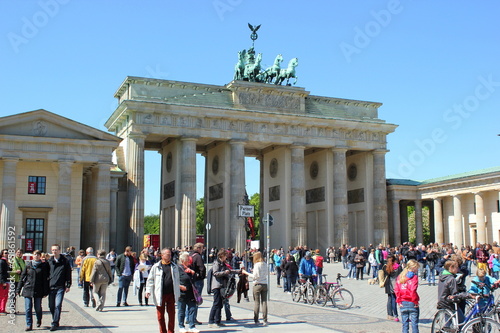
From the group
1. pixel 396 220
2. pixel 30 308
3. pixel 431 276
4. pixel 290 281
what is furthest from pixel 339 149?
pixel 30 308

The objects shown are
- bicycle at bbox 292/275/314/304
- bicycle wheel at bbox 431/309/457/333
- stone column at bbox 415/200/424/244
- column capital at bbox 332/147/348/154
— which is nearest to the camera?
bicycle wheel at bbox 431/309/457/333

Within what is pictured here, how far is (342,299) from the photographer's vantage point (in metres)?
20.0

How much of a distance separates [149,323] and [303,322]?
3945 mm

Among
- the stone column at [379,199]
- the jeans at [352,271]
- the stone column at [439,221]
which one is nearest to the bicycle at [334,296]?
the jeans at [352,271]

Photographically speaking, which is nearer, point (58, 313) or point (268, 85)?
point (58, 313)

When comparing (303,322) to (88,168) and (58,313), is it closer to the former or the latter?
(58,313)

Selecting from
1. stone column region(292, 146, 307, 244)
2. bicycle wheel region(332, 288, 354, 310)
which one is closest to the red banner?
stone column region(292, 146, 307, 244)

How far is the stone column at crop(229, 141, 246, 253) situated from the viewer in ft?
172

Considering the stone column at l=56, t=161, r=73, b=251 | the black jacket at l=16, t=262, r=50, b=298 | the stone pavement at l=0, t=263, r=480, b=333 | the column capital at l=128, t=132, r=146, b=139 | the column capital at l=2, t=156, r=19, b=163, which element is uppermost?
the column capital at l=128, t=132, r=146, b=139

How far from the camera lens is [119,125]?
54.3 meters

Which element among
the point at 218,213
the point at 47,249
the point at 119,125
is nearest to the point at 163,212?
the point at 218,213

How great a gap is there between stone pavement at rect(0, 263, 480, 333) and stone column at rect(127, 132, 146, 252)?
26.1m

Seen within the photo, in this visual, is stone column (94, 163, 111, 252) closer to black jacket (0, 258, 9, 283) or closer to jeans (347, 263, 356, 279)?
jeans (347, 263, 356, 279)

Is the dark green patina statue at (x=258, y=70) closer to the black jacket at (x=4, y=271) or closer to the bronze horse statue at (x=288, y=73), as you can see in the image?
the bronze horse statue at (x=288, y=73)
